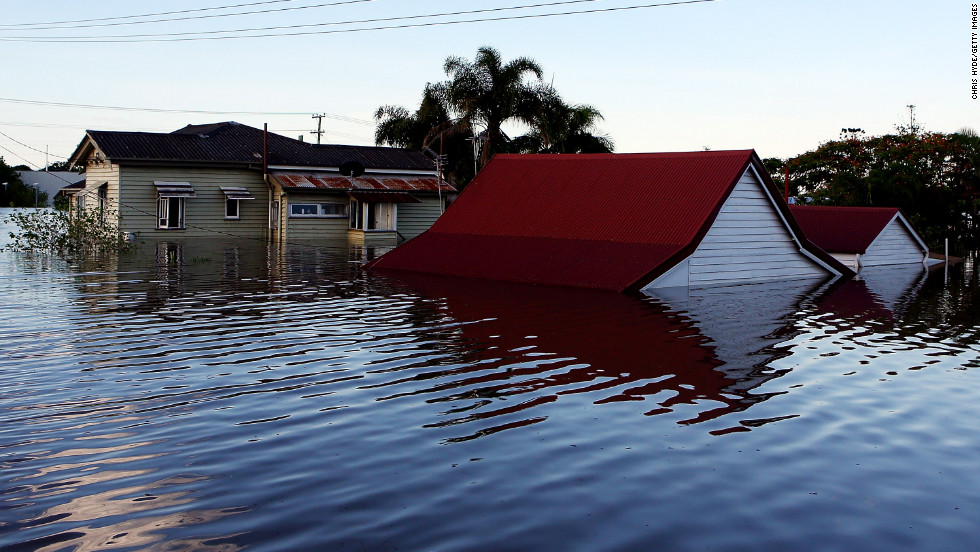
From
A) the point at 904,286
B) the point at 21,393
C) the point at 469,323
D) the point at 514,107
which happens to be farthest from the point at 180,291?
the point at 514,107

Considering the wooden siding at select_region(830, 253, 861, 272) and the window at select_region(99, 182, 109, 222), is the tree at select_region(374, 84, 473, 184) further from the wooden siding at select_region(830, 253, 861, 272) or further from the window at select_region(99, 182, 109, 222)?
the wooden siding at select_region(830, 253, 861, 272)

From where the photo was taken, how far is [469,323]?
18.2 m

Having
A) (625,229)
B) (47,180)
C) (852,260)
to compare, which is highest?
(47,180)

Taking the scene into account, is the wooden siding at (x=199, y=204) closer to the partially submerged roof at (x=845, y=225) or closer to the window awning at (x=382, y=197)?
the window awning at (x=382, y=197)

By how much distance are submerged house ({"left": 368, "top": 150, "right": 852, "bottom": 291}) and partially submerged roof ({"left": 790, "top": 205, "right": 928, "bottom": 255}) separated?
5.92m

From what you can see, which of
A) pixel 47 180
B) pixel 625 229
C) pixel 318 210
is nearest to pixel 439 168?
pixel 318 210

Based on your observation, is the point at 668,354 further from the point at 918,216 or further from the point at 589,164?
the point at 918,216

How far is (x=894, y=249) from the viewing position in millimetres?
39844

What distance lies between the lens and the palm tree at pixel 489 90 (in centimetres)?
5872

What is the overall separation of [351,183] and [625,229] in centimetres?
2918

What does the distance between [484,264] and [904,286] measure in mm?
12765

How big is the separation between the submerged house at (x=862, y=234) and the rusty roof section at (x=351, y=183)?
22.5 metres

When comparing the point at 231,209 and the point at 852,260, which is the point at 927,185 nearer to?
the point at 852,260

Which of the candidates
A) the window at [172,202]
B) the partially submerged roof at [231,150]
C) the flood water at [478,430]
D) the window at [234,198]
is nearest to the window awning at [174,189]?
the window at [172,202]
